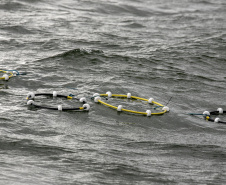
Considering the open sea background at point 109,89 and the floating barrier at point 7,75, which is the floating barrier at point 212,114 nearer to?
the open sea background at point 109,89

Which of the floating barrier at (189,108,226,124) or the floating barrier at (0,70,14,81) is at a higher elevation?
the floating barrier at (0,70,14,81)

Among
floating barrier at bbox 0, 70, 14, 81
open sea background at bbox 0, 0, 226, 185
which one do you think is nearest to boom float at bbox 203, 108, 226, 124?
open sea background at bbox 0, 0, 226, 185

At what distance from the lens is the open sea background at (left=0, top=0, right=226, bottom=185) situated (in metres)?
6.66

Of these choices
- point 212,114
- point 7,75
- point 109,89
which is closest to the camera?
point 212,114

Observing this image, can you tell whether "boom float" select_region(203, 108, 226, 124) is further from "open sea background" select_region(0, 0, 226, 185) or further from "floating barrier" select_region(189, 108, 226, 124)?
"open sea background" select_region(0, 0, 226, 185)

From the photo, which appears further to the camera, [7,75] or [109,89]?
[109,89]

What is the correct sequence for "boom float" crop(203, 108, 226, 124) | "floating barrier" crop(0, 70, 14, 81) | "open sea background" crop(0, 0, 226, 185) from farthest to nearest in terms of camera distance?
"floating barrier" crop(0, 70, 14, 81), "boom float" crop(203, 108, 226, 124), "open sea background" crop(0, 0, 226, 185)

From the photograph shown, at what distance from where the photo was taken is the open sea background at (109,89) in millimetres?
6656

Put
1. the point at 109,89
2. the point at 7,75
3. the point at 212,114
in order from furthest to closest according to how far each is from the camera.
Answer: the point at 109,89, the point at 7,75, the point at 212,114

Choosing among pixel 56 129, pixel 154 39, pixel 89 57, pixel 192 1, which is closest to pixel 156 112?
pixel 56 129

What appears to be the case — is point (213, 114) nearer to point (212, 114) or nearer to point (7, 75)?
point (212, 114)

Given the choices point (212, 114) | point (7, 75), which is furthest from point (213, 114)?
point (7, 75)

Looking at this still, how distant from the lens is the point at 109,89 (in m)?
10.7

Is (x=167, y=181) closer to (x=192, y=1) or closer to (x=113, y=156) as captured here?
(x=113, y=156)
